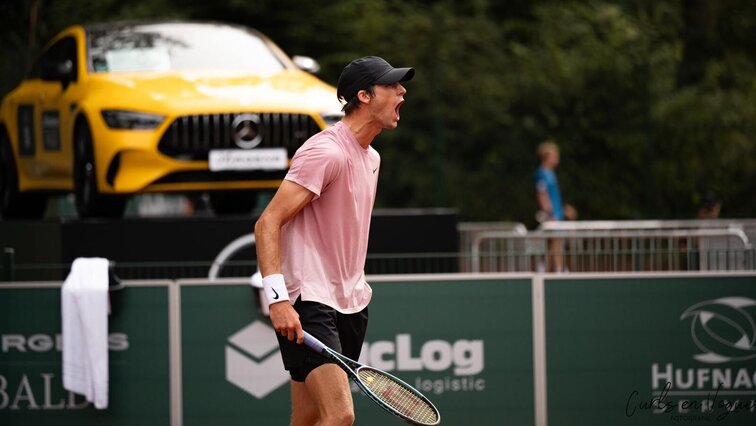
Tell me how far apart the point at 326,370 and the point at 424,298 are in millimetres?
3131

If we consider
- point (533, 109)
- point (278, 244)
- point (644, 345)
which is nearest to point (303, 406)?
point (278, 244)

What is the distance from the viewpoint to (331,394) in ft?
20.0

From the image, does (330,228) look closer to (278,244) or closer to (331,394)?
(278,244)

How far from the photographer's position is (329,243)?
6184 mm

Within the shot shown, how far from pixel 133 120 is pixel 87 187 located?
72 centimetres

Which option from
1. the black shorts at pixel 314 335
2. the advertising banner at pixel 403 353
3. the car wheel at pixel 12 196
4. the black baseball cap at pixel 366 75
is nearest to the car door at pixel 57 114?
the car wheel at pixel 12 196

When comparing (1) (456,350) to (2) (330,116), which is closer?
(1) (456,350)

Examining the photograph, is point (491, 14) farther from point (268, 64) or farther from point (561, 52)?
point (268, 64)

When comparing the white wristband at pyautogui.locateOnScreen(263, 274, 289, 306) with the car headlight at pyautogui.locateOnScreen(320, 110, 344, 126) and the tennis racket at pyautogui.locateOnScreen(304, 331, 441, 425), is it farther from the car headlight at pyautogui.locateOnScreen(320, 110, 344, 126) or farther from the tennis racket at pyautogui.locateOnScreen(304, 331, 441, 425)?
the car headlight at pyautogui.locateOnScreen(320, 110, 344, 126)

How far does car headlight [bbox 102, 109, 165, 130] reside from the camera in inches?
433

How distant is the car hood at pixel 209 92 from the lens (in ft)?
36.4

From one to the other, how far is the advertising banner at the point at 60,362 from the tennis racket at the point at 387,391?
3244 mm

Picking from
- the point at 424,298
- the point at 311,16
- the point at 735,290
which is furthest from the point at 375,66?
the point at 311,16

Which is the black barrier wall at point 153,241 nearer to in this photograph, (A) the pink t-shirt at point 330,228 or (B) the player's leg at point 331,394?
(A) the pink t-shirt at point 330,228
